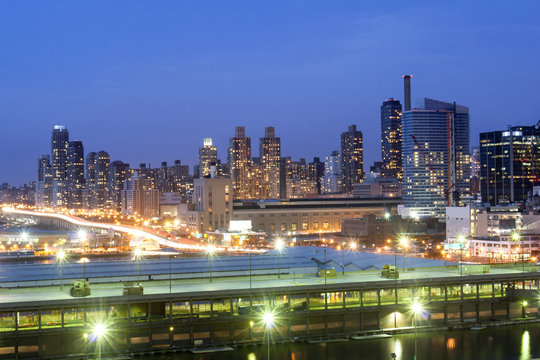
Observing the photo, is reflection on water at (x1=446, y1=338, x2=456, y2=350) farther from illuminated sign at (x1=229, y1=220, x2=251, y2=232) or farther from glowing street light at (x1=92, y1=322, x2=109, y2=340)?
illuminated sign at (x1=229, y1=220, x2=251, y2=232)

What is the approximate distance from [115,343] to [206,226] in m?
97.9

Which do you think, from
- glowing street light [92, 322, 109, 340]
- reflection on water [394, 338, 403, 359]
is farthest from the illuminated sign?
glowing street light [92, 322, 109, 340]

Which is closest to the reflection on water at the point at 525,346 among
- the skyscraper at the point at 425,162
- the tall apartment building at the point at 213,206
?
the tall apartment building at the point at 213,206

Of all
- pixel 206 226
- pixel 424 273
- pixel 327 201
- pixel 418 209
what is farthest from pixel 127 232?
pixel 424 273

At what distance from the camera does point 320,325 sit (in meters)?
42.1

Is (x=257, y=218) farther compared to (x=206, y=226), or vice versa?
(x=257, y=218)

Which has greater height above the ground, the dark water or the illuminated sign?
the illuminated sign

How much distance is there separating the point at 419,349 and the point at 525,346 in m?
5.76

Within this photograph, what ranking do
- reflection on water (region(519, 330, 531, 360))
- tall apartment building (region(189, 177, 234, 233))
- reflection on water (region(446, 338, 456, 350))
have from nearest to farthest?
reflection on water (region(519, 330, 531, 360)) < reflection on water (region(446, 338, 456, 350)) < tall apartment building (region(189, 177, 234, 233))

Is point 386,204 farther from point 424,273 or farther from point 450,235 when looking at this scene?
point 424,273

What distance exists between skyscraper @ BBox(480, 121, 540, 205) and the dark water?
475 feet

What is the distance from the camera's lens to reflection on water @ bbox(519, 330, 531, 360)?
3675 centimetres

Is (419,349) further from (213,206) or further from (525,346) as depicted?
(213,206)

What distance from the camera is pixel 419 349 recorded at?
126 ft
